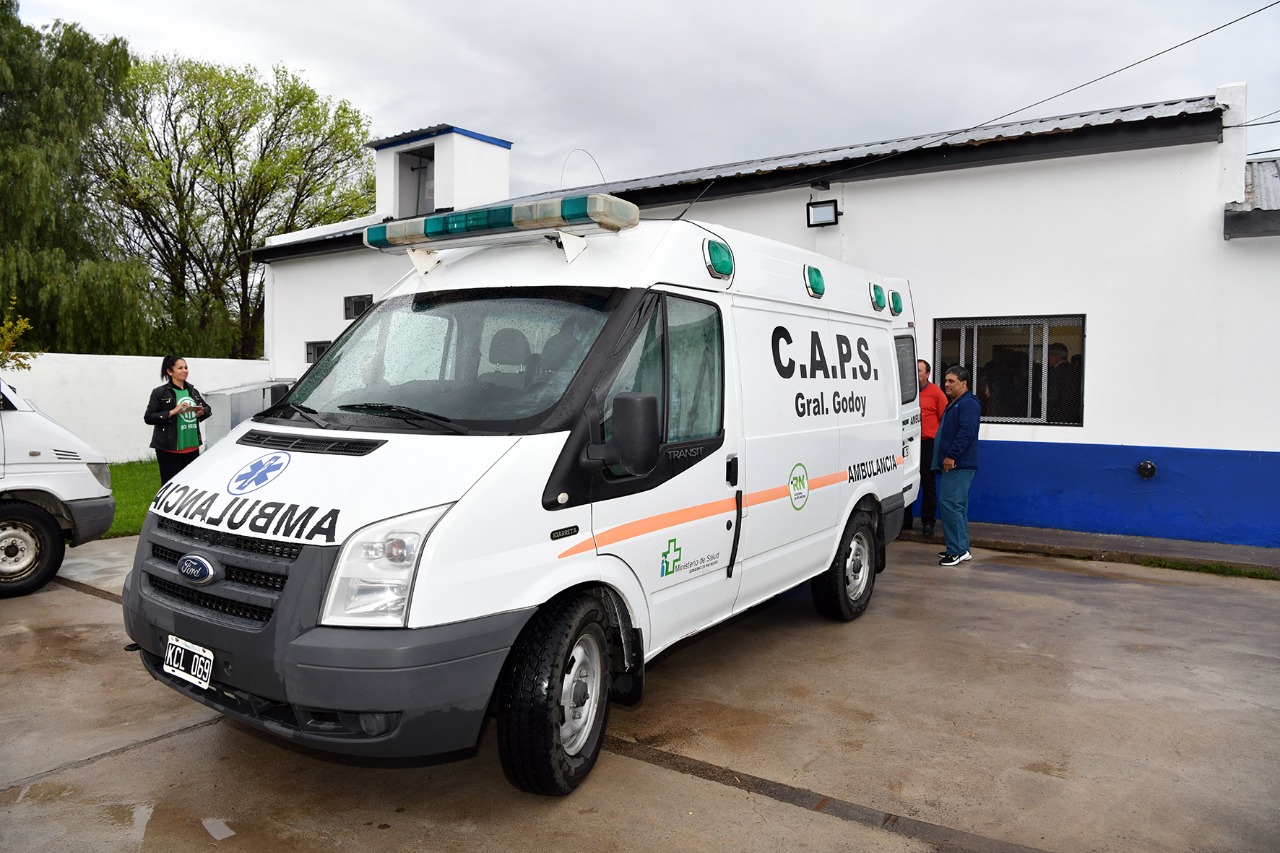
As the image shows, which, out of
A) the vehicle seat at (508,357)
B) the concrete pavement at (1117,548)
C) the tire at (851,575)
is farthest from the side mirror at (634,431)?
the concrete pavement at (1117,548)

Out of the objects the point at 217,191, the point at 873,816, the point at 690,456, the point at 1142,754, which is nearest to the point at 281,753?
the point at 690,456

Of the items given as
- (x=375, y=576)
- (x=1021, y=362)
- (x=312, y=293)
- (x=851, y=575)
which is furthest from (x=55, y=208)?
(x=375, y=576)

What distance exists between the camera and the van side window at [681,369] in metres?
4.03

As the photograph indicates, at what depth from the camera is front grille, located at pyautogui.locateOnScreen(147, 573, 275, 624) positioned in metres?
3.28

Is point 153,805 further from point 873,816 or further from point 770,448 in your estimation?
point 770,448

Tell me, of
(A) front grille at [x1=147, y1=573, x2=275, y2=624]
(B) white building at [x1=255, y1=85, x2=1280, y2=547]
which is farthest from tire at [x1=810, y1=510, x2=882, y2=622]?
(B) white building at [x1=255, y1=85, x2=1280, y2=547]

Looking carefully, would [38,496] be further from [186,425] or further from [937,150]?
[937,150]

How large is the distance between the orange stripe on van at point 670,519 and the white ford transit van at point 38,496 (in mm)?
5242

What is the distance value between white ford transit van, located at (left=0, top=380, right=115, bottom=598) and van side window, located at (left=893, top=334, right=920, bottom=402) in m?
6.92

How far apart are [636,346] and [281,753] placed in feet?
8.11

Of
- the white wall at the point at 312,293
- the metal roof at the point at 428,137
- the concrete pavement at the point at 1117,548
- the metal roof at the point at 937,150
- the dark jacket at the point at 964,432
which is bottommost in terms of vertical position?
the concrete pavement at the point at 1117,548

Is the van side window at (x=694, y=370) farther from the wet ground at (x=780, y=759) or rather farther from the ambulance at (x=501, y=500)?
the wet ground at (x=780, y=759)

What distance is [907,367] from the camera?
8.65 meters

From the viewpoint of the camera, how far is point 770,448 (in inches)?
196
